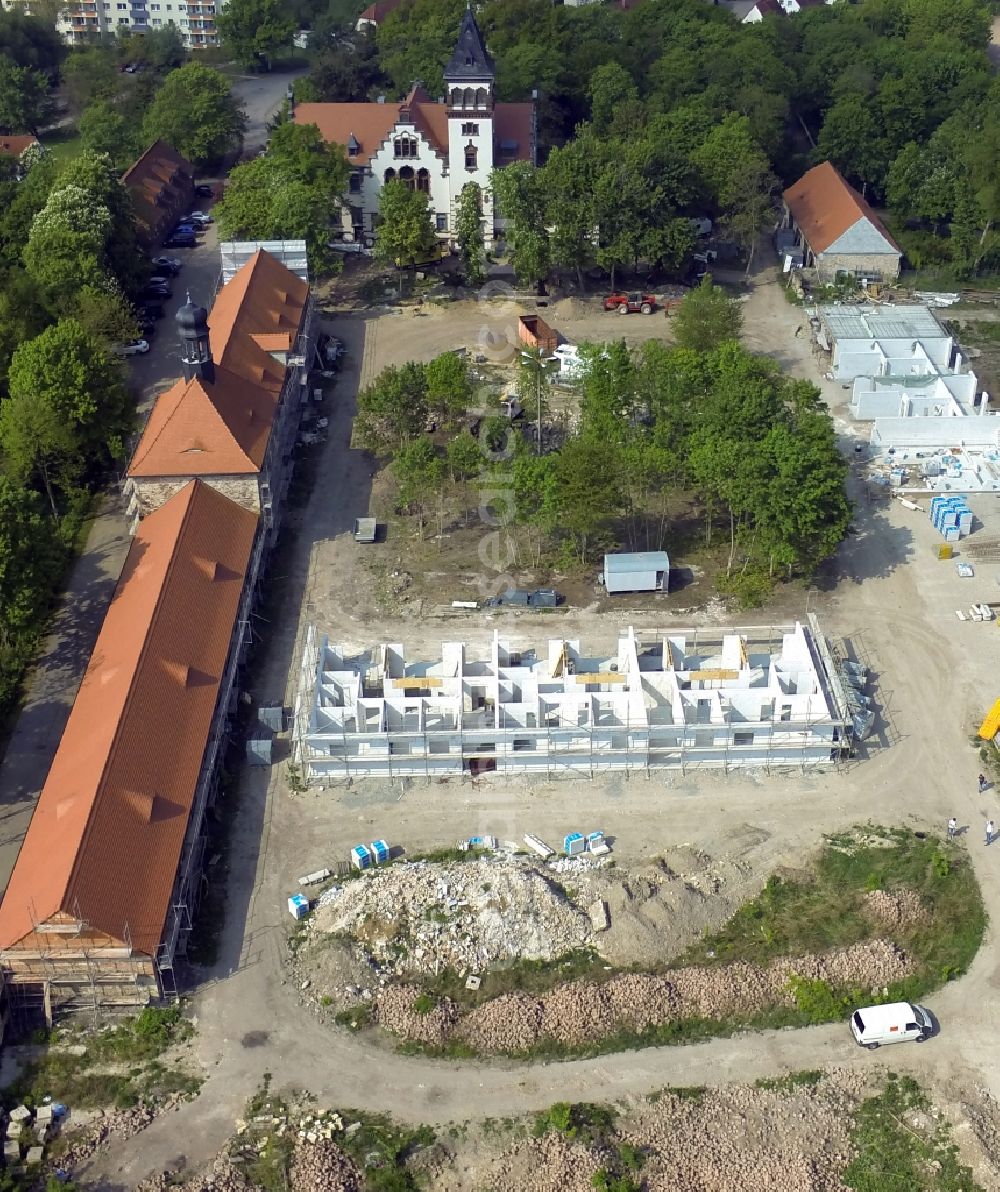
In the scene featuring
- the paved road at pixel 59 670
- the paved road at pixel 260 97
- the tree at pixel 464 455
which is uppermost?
the tree at pixel 464 455

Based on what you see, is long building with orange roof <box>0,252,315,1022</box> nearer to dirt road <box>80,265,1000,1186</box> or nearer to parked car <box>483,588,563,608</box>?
dirt road <box>80,265,1000,1186</box>

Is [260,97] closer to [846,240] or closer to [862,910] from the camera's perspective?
[846,240]

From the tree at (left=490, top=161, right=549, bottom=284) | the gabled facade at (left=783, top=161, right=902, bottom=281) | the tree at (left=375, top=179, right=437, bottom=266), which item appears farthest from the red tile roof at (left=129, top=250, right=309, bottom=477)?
the gabled facade at (left=783, top=161, right=902, bottom=281)

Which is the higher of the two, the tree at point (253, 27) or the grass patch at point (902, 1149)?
the tree at point (253, 27)

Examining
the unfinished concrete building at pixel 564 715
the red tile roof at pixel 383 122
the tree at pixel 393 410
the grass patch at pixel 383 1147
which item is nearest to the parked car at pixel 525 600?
the unfinished concrete building at pixel 564 715

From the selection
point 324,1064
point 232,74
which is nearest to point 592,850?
point 324,1064

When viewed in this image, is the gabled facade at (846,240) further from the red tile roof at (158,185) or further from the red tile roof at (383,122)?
the red tile roof at (158,185)
